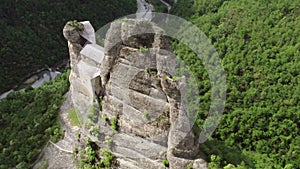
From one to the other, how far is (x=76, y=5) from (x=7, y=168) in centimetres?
4284

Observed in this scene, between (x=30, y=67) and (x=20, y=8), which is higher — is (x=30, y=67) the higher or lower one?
the lower one

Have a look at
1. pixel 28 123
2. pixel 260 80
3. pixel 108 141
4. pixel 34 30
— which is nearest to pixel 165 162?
pixel 108 141

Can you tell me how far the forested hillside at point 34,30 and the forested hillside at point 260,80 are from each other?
22592mm

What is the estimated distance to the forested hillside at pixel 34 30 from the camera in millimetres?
45656

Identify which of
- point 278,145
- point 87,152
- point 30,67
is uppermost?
point 87,152

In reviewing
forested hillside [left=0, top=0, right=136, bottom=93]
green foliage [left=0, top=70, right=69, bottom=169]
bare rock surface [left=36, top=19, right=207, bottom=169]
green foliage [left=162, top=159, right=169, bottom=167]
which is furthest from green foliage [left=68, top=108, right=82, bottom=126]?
forested hillside [left=0, top=0, right=136, bottom=93]

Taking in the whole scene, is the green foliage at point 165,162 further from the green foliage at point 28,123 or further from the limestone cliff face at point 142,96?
the green foliage at point 28,123

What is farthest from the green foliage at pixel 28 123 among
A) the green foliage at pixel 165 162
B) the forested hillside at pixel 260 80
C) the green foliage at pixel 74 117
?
the forested hillside at pixel 260 80

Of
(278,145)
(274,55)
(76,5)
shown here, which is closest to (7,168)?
(278,145)

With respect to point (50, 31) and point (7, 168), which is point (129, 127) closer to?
point (7, 168)

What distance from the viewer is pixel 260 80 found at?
32500 millimetres

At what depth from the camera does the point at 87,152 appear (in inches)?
746

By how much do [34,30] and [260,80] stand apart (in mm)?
36938

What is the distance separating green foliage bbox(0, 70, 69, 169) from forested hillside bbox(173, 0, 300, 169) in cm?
1231
